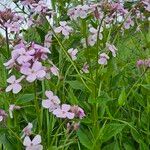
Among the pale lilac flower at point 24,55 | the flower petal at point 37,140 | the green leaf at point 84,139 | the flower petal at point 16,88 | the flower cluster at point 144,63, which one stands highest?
the pale lilac flower at point 24,55

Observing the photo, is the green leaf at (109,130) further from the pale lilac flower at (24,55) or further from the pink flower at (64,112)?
the pale lilac flower at (24,55)

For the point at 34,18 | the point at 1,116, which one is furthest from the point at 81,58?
the point at 1,116

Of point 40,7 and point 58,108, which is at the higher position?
point 40,7

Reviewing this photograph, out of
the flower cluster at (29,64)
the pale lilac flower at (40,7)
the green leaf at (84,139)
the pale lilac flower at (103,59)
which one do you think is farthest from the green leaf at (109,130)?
the pale lilac flower at (40,7)

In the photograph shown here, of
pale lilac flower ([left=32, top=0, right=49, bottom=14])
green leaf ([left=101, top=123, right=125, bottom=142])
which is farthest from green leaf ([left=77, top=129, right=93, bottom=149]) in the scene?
pale lilac flower ([left=32, top=0, right=49, bottom=14])

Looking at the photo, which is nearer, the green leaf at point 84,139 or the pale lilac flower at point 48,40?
the green leaf at point 84,139

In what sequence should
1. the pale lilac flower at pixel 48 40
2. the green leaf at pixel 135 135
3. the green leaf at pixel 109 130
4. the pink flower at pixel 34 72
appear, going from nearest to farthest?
the pink flower at pixel 34 72, the green leaf at pixel 109 130, the green leaf at pixel 135 135, the pale lilac flower at pixel 48 40

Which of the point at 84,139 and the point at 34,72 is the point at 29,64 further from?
the point at 84,139

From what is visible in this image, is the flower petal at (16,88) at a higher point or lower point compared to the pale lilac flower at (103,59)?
higher

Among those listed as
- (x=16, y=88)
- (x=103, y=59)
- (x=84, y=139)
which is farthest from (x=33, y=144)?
(x=103, y=59)

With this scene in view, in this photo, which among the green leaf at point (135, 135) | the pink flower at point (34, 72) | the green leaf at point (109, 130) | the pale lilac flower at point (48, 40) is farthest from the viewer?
the pale lilac flower at point (48, 40)

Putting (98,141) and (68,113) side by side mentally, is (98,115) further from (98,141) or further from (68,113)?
(68,113)
